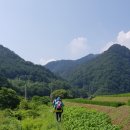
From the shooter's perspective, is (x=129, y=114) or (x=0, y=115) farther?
(x=0, y=115)

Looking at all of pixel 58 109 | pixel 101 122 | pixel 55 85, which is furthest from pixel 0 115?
pixel 55 85

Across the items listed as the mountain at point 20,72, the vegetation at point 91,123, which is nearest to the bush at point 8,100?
the vegetation at point 91,123

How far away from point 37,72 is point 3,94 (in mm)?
A: 139127

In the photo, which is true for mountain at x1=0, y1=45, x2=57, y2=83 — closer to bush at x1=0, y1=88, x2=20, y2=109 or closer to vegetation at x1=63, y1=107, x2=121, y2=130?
bush at x1=0, y1=88, x2=20, y2=109

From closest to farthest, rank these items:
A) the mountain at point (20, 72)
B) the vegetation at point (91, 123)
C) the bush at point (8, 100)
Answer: the vegetation at point (91, 123) < the bush at point (8, 100) < the mountain at point (20, 72)

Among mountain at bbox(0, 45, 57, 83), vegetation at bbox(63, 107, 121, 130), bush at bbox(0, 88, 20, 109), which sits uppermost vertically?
mountain at bbox(0, 45, 57, 83)

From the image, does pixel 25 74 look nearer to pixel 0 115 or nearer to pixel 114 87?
pixel 114 87

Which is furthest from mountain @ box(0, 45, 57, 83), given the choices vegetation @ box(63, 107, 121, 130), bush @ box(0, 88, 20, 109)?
vegetation @ box(63, 107, 121, 130)

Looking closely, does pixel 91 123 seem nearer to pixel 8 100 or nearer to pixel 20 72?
pixel 8 100

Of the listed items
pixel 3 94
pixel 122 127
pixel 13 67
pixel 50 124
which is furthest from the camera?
pixel 13 67

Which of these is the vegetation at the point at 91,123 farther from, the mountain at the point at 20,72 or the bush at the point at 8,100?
the mountain at the point at 20,72

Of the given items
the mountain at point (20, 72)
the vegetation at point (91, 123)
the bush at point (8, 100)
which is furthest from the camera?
the mountain at point (20, 72)

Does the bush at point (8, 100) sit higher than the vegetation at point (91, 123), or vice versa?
the bush at point (8, 100)

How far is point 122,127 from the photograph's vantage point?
67.7ft
